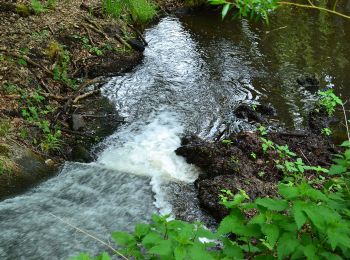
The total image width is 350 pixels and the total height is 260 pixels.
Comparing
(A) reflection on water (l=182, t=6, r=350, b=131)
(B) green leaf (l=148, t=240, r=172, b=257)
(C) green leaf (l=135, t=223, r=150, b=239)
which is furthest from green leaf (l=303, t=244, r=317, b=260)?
(A) reflection on water (l=182, t=6, r=350, b=131)

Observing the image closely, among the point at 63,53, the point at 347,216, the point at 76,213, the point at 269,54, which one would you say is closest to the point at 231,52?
the point at 269,54

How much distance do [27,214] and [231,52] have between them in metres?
8.19

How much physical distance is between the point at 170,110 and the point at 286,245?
20.5 ft

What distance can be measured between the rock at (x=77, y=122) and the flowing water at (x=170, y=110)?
2.07 ft

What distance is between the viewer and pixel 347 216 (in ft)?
7.78

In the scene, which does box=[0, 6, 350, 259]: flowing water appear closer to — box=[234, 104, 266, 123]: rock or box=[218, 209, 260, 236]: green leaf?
box=[234, 104, 266, 123]: rock

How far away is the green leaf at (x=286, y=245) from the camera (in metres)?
2.11

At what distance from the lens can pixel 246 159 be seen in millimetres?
6375

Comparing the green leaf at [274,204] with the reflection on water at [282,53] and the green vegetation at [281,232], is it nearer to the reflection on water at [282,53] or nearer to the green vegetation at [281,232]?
the green vegetation at [281,232]

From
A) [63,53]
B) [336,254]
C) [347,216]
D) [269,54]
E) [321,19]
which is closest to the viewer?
[336,254]

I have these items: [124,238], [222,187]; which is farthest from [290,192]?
[222,187]

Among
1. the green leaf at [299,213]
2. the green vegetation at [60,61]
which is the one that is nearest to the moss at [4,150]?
the green vegetation at [60,61]

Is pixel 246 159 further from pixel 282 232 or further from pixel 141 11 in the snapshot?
pixel 141 11

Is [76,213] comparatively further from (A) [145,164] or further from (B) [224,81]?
(B) [224,81]
